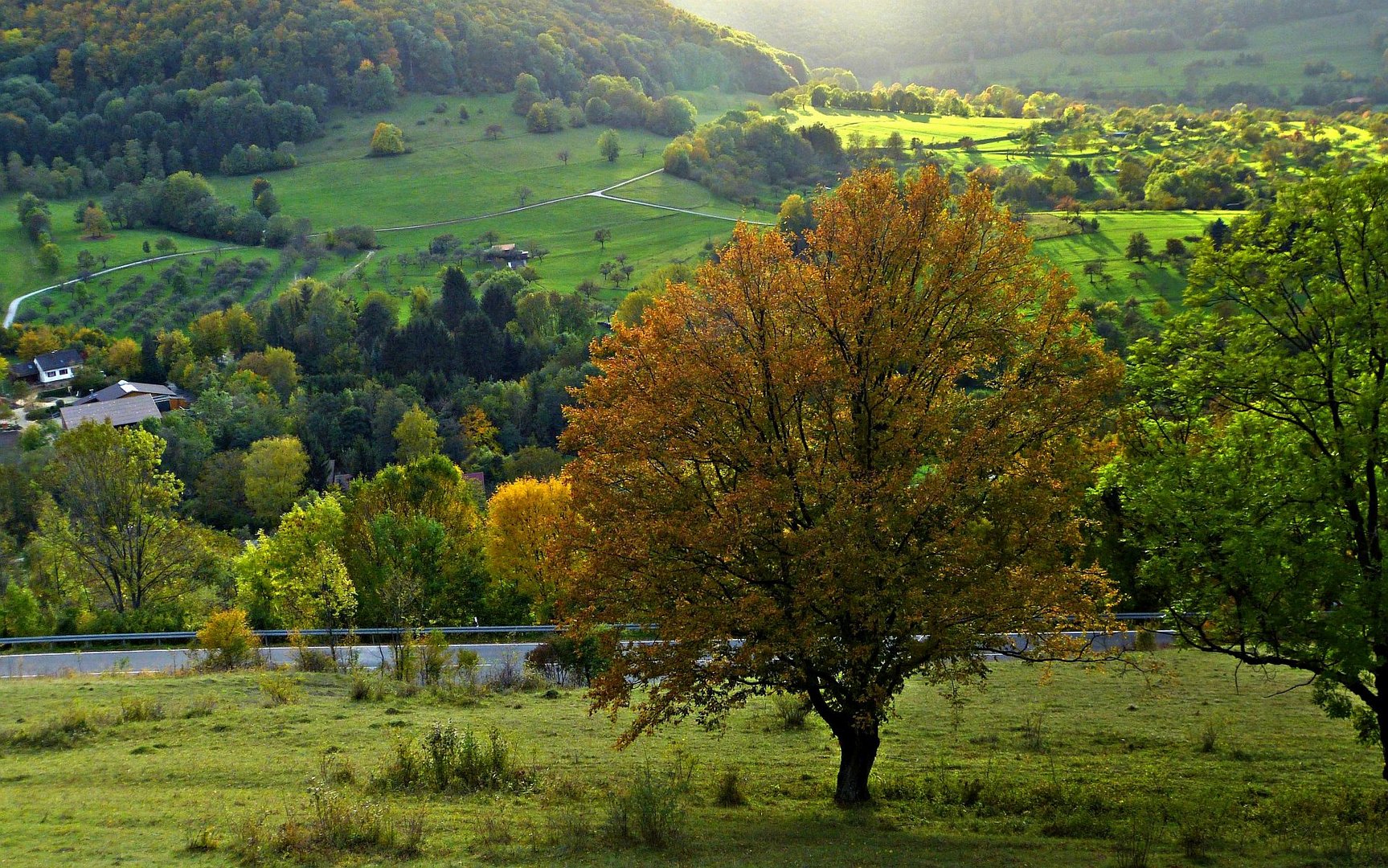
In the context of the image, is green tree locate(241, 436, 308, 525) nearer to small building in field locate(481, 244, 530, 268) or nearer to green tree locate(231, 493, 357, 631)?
green tree locate(231, 493, 357, 631)

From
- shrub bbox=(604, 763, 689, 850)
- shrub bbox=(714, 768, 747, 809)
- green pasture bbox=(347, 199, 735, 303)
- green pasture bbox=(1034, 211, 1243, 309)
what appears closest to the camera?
shrub bbox=(604, 763, 689, 850)

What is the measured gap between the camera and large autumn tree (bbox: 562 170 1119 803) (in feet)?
50.2

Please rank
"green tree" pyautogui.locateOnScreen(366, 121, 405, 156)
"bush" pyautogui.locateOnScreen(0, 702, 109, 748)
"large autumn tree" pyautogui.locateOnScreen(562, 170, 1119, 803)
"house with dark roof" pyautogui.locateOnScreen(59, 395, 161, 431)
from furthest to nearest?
"green tree" pyautogui.locateOnScreen(366, 121, 405, 156), "house with dark roof" pyautogui.locateOnScreen(59, 395, 161, 431), "bush" pyautogui.locateOnScreen(0, 702, 109, 748), "large autumn tree" pyautogui.locateOnScreen(562, 170, 1119, 803)

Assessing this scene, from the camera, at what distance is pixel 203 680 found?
2611 centimetres

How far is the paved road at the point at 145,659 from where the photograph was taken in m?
31.3

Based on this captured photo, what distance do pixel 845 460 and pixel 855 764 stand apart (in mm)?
5248

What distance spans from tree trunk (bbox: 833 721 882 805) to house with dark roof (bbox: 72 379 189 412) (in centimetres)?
9925

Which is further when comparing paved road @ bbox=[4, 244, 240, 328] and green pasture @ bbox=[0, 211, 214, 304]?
green pasture @ bbox=[0, 211, 214, 304]

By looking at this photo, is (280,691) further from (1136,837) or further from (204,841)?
(1136,837)

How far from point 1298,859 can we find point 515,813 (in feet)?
35.6

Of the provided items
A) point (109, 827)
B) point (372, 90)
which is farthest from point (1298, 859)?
point (372, 90)

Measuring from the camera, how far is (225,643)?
30172 mm

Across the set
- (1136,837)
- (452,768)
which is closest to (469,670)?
(452,768)

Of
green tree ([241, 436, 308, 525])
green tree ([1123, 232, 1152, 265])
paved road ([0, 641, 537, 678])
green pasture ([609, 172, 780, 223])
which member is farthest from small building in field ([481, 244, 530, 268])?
paved road ([0, 641, 537, 678])
